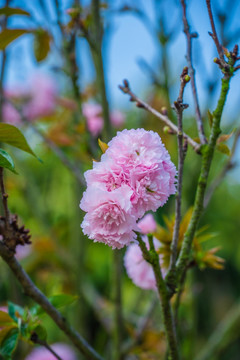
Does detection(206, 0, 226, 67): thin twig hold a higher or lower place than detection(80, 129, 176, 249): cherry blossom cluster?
higher

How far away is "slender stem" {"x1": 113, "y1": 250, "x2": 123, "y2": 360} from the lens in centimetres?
102

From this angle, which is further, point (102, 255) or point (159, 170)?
point (102, 255)

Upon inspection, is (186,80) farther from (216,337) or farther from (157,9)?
(216,337)

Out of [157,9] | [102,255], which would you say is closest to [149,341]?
[157,9]

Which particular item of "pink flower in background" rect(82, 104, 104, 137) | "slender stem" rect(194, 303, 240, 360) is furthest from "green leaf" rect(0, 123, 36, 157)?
"slender stem" rect(194, 303, 240, 360)

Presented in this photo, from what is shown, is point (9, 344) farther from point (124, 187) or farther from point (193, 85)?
point (193, 85)

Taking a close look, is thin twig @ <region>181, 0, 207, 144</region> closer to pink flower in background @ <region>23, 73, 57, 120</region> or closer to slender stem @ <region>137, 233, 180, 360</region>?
slender stem @ <region>137, 233, 180, 360</region>

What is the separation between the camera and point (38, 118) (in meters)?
1.79

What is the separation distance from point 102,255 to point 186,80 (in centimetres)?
329

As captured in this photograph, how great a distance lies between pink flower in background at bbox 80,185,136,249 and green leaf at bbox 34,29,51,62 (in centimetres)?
64

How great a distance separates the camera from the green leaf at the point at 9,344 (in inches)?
22.0

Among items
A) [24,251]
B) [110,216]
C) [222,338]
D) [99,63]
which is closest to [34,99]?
[24,251]

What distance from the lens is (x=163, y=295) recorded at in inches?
21.1

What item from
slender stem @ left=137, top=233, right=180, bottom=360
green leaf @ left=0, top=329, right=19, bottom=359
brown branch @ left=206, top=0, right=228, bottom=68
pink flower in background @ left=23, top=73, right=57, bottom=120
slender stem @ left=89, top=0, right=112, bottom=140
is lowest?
slender stem @ left=137, top=233, right=180, bottom=360
